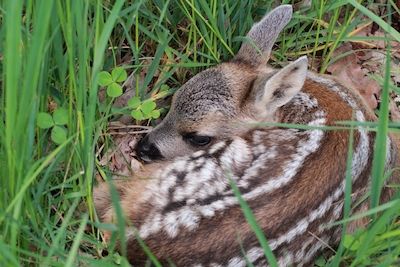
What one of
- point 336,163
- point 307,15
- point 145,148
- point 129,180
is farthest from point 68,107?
point 307,15

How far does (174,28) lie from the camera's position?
452 centimetres

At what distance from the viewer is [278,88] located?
4297 millimetres

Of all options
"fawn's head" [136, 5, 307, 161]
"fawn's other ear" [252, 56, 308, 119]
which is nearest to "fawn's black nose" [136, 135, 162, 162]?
"fawn's head" [136, 5, 307, 161]

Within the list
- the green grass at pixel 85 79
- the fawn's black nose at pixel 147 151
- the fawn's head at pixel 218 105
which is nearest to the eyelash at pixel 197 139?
the fawn's head at pixel 218 105

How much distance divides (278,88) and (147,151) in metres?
0.90

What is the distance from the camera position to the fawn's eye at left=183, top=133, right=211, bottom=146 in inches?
173

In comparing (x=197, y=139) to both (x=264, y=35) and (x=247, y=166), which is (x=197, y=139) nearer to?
(x=247, y=166)

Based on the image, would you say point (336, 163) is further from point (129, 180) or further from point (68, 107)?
point (68, 107)

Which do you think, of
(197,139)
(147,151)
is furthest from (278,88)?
(147,151)

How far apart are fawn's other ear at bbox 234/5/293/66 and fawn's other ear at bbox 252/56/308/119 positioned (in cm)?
30

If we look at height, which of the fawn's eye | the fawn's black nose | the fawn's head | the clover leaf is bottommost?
the fawn's black nose

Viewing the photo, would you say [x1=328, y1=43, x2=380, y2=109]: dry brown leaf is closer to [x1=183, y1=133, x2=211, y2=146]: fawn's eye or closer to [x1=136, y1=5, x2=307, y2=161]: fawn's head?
[x1=136, y1=5, x2=307, y2=161]: fawn's head

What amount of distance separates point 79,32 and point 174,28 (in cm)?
136

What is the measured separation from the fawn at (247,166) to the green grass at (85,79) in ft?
0.61
